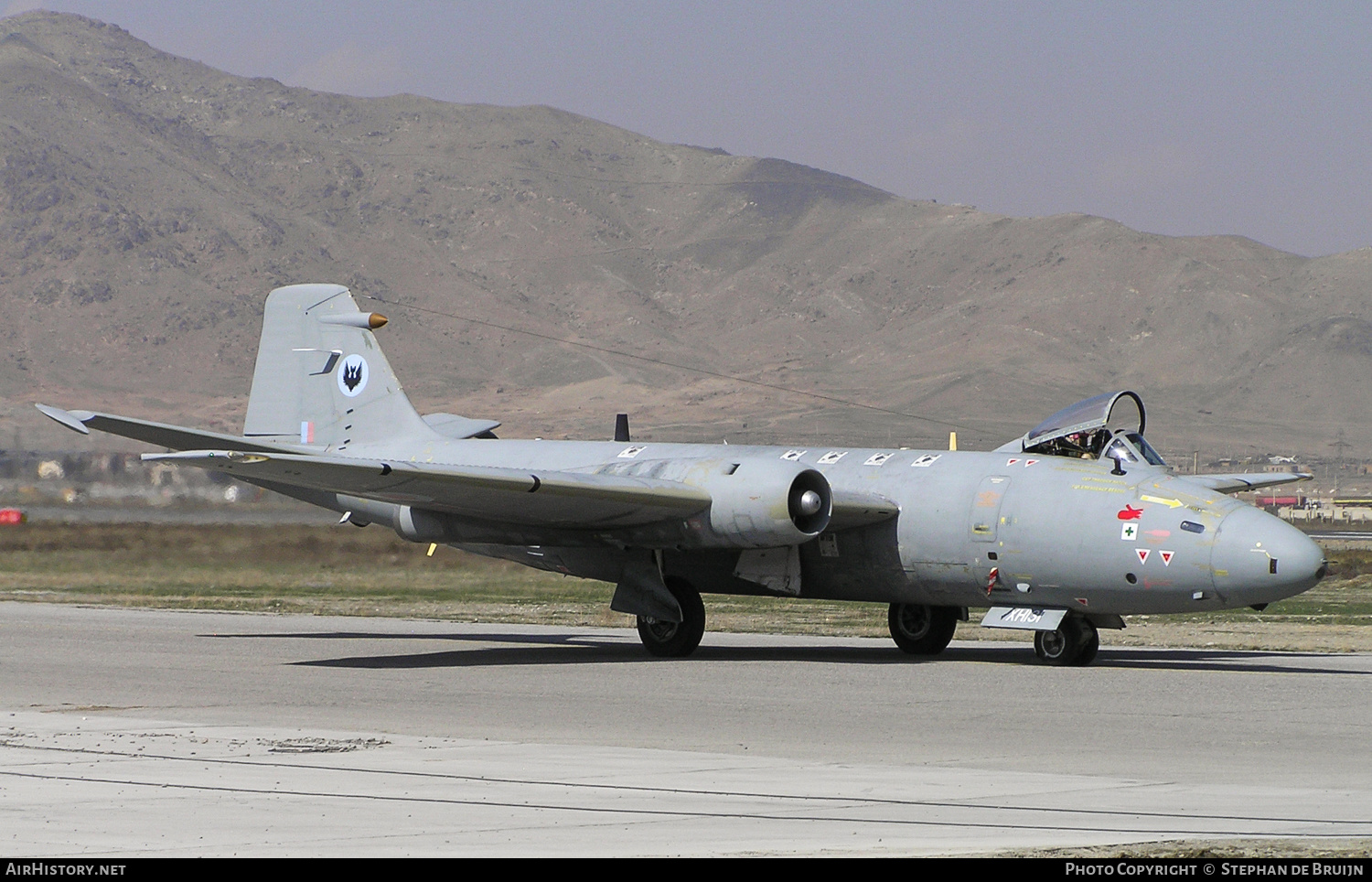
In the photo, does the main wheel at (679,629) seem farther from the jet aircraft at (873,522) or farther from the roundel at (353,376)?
the roundel at (353,376)

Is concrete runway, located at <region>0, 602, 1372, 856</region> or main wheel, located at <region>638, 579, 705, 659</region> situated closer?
concrete runway, located at <region>0, 602, 1372, 856</region>

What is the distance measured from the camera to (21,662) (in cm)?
2169

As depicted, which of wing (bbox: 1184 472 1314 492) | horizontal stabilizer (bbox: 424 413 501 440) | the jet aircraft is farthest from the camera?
horizontal stabilizer (bbox: 424 413 501 440)

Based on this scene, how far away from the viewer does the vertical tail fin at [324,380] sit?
2692 cm

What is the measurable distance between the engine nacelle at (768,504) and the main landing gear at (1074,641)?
3.01m

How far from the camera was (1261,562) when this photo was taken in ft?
62.3

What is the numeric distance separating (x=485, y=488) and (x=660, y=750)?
7.73m

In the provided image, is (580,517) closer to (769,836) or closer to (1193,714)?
(1193,714)

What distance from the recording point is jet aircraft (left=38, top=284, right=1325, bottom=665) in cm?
1972

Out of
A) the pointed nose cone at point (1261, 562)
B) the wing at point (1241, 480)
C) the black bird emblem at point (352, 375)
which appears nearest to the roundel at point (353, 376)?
the black bird emblem at point (352, 375)

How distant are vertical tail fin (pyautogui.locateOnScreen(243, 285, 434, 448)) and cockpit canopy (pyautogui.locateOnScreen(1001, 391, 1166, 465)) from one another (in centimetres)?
954

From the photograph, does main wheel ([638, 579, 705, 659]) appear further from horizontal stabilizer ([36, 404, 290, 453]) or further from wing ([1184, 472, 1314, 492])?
wing ([1184, 472, 1314, 492])

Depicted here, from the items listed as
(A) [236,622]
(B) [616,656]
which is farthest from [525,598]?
(B) [616,656]

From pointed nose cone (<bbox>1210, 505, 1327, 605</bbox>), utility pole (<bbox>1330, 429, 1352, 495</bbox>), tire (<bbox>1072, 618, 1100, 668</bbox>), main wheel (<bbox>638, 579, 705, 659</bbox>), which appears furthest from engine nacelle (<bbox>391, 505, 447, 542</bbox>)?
utility pole (<bbox>1330, 429, 1352, 495</bbox>)
